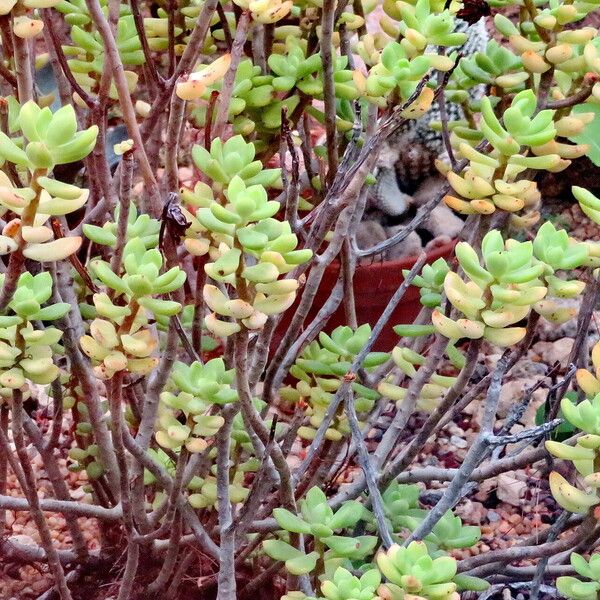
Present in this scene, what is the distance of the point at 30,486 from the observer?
3.13 ft

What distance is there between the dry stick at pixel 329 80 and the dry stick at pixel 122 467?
39 cm

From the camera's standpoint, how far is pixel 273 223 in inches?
29.3

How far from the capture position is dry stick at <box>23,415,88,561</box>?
101cm

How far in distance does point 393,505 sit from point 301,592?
21cm

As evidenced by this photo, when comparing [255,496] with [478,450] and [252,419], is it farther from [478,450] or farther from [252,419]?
[478,450]

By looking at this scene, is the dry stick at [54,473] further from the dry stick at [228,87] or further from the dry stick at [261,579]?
the dry stick at [228,87]

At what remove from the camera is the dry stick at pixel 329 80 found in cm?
95

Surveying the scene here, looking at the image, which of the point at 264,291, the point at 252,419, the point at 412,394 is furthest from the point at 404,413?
the point at 264,291

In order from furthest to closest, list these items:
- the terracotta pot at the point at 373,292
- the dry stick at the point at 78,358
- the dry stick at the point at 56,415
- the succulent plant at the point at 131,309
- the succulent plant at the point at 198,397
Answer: the terracotta pot at the point at 373,292 < the dry stick at the point at 56,415 < the dry stick at the point at 78,358 < the succulent plant at the point at 198,397 < the succulent plant at the point at 131,309

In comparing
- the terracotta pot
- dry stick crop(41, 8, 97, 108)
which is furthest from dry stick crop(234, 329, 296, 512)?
the terracotta pot

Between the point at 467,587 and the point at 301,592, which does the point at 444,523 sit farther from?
the point at 301,592

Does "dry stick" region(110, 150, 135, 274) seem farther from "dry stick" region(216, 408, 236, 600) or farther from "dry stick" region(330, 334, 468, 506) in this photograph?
"dry stick" region(330, 334, 468, 506)

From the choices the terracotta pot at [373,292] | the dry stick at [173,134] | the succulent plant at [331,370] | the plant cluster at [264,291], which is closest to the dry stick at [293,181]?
the plant cluster at [264,291]

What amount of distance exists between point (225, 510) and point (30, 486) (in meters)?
0.21
